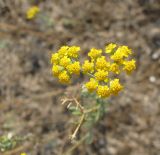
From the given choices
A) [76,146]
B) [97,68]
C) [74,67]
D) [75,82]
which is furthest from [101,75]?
[75,82]

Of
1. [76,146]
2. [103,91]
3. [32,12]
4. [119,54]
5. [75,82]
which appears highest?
[119,54]

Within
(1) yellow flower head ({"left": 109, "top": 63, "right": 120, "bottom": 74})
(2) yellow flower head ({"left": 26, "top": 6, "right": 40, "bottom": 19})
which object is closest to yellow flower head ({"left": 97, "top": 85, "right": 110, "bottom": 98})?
(1) yellow flower head ({"left": 109, "top": 63, "right": 120, "bottom": 74})

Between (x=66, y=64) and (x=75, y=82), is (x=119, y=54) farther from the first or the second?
(x=75, y=82)

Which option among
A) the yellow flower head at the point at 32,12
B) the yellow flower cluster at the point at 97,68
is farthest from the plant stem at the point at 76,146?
the yellow flower head at the point at 32,12

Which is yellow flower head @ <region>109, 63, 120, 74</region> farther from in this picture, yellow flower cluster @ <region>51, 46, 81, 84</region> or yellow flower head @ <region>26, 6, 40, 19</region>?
yellow flower head @ <region>26, 6, 40, 19</region>

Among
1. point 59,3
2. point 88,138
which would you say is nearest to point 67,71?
point 88,138

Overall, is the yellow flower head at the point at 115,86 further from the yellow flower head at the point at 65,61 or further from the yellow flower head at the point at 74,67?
the yellow flower head at the point at 65,61

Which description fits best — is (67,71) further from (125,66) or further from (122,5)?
(122,5)
